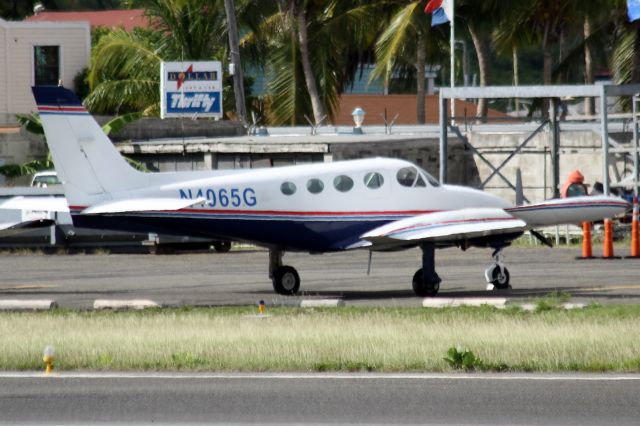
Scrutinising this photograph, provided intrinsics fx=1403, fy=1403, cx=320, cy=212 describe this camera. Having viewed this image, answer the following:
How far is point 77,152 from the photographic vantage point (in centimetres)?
2223

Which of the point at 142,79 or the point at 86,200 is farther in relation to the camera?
the point at 142,79

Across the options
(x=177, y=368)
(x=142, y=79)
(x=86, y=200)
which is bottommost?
(x=177, y=368)

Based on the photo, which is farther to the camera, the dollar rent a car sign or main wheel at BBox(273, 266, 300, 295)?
the dollar rent a car sign

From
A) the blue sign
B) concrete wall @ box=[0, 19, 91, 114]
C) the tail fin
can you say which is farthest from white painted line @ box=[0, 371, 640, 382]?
concrete wall @ box=[0, 19, 91, 114]

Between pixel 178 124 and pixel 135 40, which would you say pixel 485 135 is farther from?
pixel 135 40

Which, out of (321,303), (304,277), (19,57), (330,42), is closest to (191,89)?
(330,42)

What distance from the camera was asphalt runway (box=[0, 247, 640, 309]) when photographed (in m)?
22.9

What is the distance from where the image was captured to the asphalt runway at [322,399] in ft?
37.5

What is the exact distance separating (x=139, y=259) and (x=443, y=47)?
2588 cm

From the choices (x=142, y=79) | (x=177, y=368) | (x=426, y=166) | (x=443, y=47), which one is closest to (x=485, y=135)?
(x=426, y=166)

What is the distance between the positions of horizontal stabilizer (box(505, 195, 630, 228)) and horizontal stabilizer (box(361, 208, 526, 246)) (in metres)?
0.47

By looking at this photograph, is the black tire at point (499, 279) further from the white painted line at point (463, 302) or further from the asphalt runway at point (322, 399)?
the asphalt runway at point (322, 399)

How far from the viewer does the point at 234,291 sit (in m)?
24.1

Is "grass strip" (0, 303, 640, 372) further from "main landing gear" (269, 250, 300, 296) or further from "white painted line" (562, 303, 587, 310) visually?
"main landing gear" (269, 250, 300, 296)
